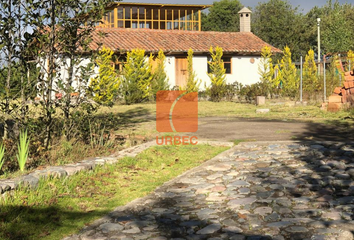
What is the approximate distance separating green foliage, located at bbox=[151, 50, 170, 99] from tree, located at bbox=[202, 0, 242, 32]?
3357 cm

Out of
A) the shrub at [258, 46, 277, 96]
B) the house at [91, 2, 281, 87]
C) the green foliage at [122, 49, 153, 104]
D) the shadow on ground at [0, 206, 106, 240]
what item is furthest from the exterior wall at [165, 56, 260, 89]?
the shadow on ground at [0, 206, 106, 240]

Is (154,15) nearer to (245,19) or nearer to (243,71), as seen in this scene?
(245,19)

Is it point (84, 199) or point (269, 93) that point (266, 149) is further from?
point (269, 93)

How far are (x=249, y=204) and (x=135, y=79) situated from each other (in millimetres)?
18283

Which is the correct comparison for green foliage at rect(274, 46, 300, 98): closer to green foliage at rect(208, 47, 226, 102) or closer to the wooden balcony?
green foliage at rect(208, 47, 226, 102)

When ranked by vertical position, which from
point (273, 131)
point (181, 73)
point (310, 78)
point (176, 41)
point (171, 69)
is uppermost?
point (176, 41)

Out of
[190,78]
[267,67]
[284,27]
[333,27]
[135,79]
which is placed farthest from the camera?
[284,27]

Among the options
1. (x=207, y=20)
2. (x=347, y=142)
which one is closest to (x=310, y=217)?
(x=347, y=142)

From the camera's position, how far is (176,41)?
2897 centimetres

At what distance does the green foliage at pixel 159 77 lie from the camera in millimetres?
24828

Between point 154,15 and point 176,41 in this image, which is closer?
point 176,41

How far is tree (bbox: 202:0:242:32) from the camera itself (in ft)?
194

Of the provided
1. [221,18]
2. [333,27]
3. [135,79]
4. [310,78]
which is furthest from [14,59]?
[221,18]

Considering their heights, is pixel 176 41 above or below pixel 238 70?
above
